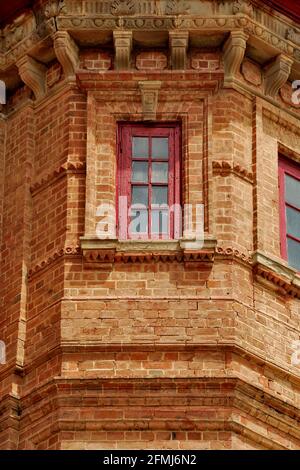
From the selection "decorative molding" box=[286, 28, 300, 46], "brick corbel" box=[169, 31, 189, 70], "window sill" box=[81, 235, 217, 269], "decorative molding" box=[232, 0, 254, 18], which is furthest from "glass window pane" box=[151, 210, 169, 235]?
"decorative molding" box=[286, 28, 300, 46]

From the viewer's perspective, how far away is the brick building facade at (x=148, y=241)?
31000mm

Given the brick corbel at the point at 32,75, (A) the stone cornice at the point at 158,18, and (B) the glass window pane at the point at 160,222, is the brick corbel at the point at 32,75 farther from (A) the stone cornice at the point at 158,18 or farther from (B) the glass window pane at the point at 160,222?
(B) the glass window pane at the point at 160,222

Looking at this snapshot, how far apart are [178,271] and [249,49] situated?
3.92m

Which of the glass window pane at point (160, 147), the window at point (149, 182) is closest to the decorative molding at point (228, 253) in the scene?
the window at point (149, 182)

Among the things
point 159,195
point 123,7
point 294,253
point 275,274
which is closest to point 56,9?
point 123,7

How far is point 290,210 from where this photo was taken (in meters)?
33.8

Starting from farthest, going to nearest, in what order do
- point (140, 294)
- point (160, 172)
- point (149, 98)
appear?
point (149, 98)
point (160, 172)
point (140, 294)

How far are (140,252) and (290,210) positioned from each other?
2687 millimetres

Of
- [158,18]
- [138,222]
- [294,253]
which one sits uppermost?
[158,18]

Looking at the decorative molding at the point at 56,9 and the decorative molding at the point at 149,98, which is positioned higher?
the decorative molding at the point at 56,9

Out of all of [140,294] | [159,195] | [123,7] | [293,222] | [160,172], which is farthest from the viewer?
[123,7]

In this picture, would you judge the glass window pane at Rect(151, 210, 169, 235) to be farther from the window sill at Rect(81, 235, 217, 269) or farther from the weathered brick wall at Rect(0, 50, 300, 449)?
the window sill at Rect(81, 235, 217, 269)

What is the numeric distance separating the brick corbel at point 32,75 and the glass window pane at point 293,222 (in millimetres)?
3975

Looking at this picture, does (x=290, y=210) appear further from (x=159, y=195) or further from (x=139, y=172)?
(x=139, y=172)
